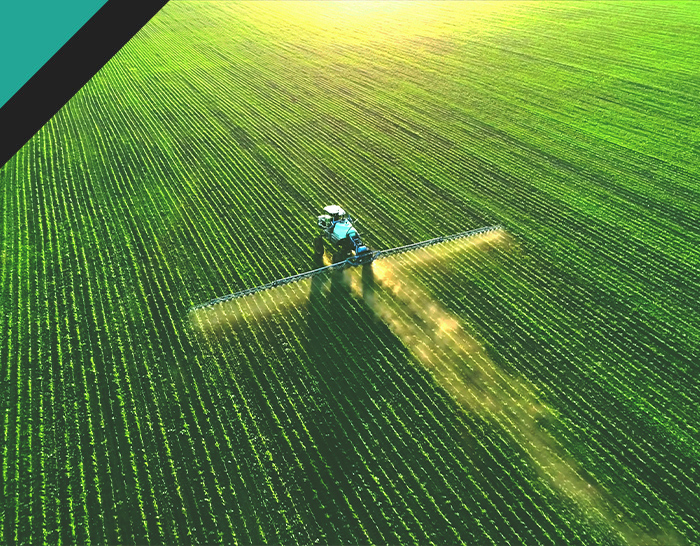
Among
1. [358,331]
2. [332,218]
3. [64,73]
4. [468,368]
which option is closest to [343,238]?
[332,218]

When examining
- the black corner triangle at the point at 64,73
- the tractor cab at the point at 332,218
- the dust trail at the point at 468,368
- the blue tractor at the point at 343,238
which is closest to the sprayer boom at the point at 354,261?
the blue tractor at the point at 343,238

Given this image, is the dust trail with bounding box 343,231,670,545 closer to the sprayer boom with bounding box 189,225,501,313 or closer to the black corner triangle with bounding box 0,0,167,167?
the sprayer boom with bounding box 189,225,501,313

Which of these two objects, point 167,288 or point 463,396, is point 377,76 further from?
point 463,396

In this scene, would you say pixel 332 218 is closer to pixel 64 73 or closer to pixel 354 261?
pixel 354 261

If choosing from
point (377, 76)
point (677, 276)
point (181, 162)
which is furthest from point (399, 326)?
point (377, 76)

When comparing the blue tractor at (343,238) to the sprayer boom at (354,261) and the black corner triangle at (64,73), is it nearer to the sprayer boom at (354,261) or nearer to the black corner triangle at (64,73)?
the sprayer boom at (354,261)
